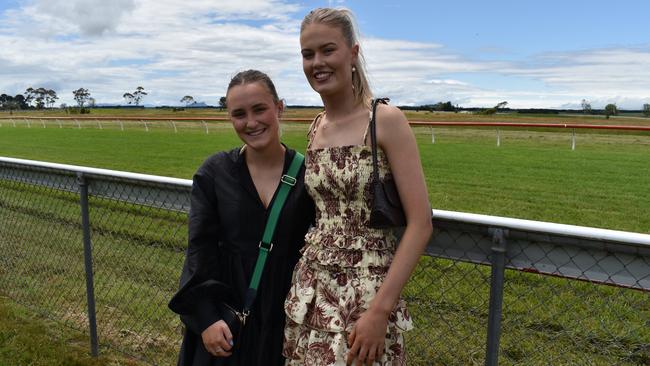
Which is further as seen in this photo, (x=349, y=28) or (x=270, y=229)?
(x=270, y=229)

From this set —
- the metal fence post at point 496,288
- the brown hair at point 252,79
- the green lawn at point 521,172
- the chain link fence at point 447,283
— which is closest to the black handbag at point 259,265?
the brown hair at point 252,79

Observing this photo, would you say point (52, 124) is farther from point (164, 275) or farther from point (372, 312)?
point (372, 312)

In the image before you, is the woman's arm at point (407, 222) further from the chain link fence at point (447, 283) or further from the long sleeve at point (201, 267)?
the long sleeve at point (201, 267)

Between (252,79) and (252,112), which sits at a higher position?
(252,79)

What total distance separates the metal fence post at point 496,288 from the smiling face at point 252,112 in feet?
2.79

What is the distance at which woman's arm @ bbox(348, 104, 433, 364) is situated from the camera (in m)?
1.76

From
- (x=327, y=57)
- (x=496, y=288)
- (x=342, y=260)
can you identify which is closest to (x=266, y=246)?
(x=342, y=260)

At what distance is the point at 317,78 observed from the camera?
1.92 meters

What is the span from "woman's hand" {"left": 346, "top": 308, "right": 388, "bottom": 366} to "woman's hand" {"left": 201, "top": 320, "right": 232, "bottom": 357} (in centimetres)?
49

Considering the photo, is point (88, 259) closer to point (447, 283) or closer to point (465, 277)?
point (465, 277)

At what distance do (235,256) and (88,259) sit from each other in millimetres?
1773

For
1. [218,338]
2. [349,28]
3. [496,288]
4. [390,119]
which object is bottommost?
[218,338]

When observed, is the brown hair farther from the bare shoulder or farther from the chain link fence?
the chain link fence

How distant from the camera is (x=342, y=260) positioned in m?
1.88
